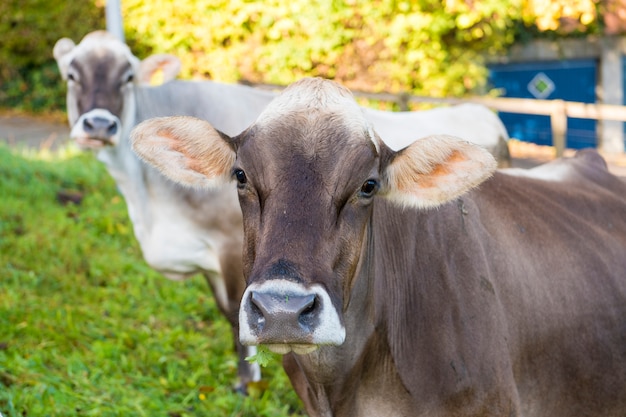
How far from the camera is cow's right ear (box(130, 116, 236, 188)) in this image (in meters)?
2.90

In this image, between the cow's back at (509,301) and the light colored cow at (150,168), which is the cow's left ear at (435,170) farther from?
the light colored cow at (150,168)

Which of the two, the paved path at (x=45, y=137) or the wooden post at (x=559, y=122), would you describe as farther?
the paved path at (x=45, y=137)

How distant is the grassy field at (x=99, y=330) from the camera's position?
4.55m

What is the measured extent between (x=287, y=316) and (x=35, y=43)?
1416 cm

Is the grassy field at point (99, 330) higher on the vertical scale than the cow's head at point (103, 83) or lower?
lower

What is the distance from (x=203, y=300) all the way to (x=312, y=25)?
5654 millimetres

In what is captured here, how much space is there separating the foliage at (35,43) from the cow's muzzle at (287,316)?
1319 centimetres

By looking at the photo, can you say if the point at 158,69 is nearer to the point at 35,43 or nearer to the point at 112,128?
the point at 112,128

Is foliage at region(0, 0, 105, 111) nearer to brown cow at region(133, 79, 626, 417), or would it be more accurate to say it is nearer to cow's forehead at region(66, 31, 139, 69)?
cow's forehead at region(66, 31, 139, 69)

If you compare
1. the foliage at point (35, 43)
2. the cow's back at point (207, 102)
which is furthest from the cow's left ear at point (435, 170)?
the foliage at point (35, 43)

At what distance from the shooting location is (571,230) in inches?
139

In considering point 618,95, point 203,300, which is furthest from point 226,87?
point 618,95

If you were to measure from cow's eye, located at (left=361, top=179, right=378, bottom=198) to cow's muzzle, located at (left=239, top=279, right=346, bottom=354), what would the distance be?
0.43 metres

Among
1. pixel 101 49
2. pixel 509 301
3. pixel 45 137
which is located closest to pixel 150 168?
pixel 101 49
